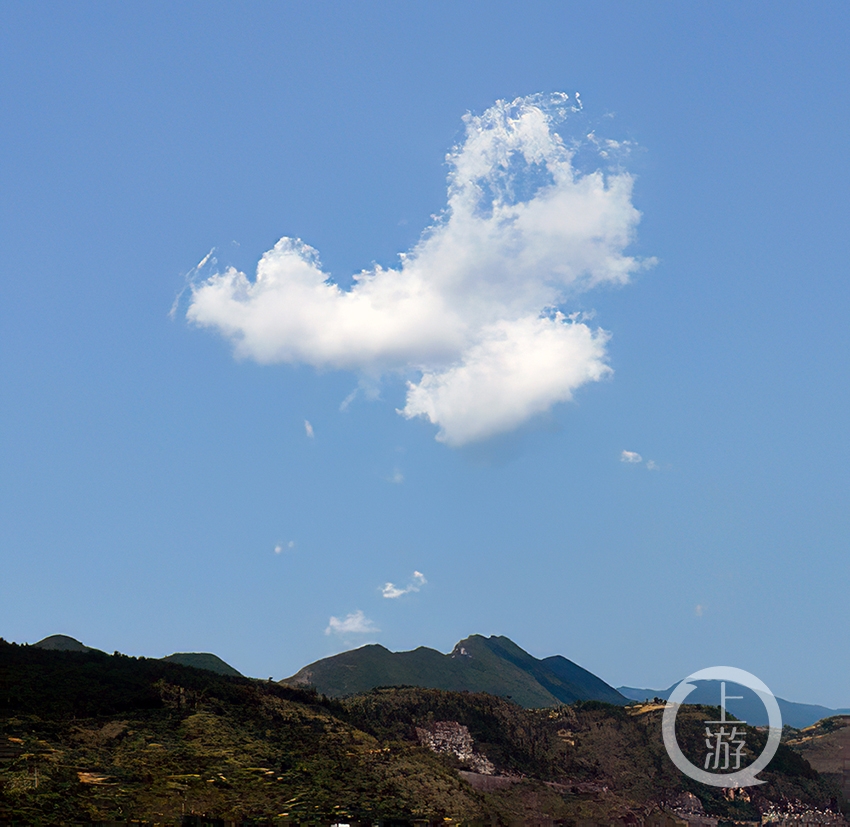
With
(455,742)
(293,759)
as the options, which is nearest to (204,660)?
(455,742)

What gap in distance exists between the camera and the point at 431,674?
167m

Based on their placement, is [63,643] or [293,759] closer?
[293,759]

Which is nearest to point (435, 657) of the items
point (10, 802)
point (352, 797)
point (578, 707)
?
point (578, 707)

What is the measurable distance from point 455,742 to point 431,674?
353 feet

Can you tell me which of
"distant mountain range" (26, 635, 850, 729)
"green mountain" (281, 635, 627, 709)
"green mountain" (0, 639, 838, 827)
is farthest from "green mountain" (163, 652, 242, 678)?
"green mountain" (0, 639, 838, 827)

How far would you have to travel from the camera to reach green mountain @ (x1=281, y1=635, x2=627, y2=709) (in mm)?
149000

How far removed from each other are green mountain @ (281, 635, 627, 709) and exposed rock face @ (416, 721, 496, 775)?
7567 cm

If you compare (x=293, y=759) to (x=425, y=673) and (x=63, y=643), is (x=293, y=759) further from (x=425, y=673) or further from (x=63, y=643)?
(x=425, y=673)

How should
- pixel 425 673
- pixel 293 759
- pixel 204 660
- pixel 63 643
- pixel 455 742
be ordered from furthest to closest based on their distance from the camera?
pixel 425 673, pixel 204 660, pixel 63 643, pixel 455 742, pixel 293 759

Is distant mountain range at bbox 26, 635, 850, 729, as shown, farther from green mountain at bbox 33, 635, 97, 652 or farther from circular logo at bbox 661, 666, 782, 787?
circular logo at bbox 661, 666, 782, 787

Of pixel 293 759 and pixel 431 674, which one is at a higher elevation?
pixel 431 674

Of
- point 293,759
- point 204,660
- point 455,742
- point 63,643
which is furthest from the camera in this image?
point 204,660

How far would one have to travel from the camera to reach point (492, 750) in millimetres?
63438

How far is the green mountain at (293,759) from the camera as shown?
35.4m
